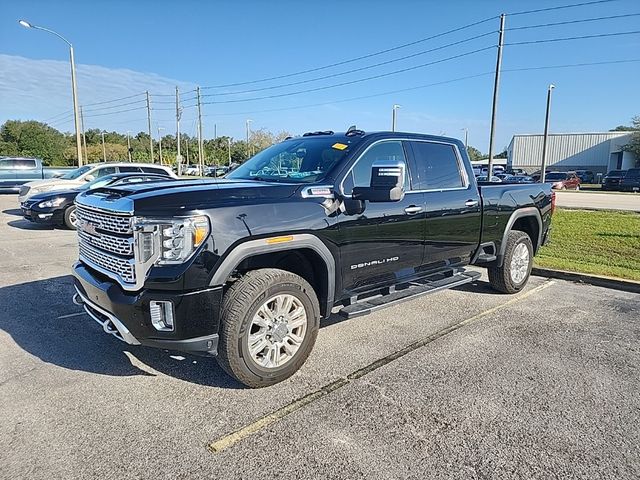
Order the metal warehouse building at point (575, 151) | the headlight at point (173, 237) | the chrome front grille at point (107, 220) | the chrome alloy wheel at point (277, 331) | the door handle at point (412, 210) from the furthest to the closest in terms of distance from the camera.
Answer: the metal warehouse building at point (575, 151)
the door handle at point (412, 210)
the chrome alloy wheel at point (277, 331)
the chrome front grille at point (107, 220)
the headlight at point (173, 237)

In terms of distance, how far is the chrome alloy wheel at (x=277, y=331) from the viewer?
11.2 ft

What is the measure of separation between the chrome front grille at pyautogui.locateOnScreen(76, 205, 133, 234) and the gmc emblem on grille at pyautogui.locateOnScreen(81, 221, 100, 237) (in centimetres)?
2

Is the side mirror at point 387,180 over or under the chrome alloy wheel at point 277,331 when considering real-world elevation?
over

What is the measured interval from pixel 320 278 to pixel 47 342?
8.88ft

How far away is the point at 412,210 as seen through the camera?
450 centimetres

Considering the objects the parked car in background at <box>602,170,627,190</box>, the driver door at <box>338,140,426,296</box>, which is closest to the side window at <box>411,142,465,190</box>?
the driver door at <box>338,140,426,296</box>

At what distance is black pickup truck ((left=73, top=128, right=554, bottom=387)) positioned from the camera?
3.10 metres

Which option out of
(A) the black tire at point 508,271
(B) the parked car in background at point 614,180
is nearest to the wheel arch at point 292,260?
(A) the black tire at point 508,271

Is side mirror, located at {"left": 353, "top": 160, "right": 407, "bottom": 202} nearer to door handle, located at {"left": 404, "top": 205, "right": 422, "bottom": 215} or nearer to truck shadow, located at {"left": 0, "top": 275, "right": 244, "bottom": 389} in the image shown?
door handle, located at {"left": 404, "top": 205, "right": 422, "bottom": 215}

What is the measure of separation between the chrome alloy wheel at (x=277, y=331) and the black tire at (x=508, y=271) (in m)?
3.40

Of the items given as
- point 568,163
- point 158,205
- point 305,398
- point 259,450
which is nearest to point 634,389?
point 305,398

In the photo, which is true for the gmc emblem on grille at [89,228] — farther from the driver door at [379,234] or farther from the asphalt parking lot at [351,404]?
the driver door at [379,234]

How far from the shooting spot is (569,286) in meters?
6.61

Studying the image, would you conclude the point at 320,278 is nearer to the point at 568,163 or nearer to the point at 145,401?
the point at 145,401
